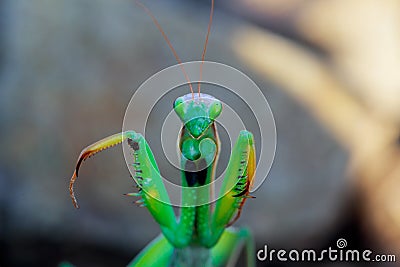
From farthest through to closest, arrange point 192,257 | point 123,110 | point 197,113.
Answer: point 123,110 < point 192,257 < point 197,113

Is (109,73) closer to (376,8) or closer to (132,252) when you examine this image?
Answer: (132,252)

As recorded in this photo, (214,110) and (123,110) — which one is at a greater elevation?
(123,110)

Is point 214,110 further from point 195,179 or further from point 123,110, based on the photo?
point 123,110

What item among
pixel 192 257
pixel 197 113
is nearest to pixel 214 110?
pixel 197 113

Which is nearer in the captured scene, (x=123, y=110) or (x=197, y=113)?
(x=197, y=113)

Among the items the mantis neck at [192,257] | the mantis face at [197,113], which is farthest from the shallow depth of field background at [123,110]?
the mantis face at [197,113]

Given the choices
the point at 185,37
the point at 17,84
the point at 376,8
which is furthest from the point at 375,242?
the point at 17,84
